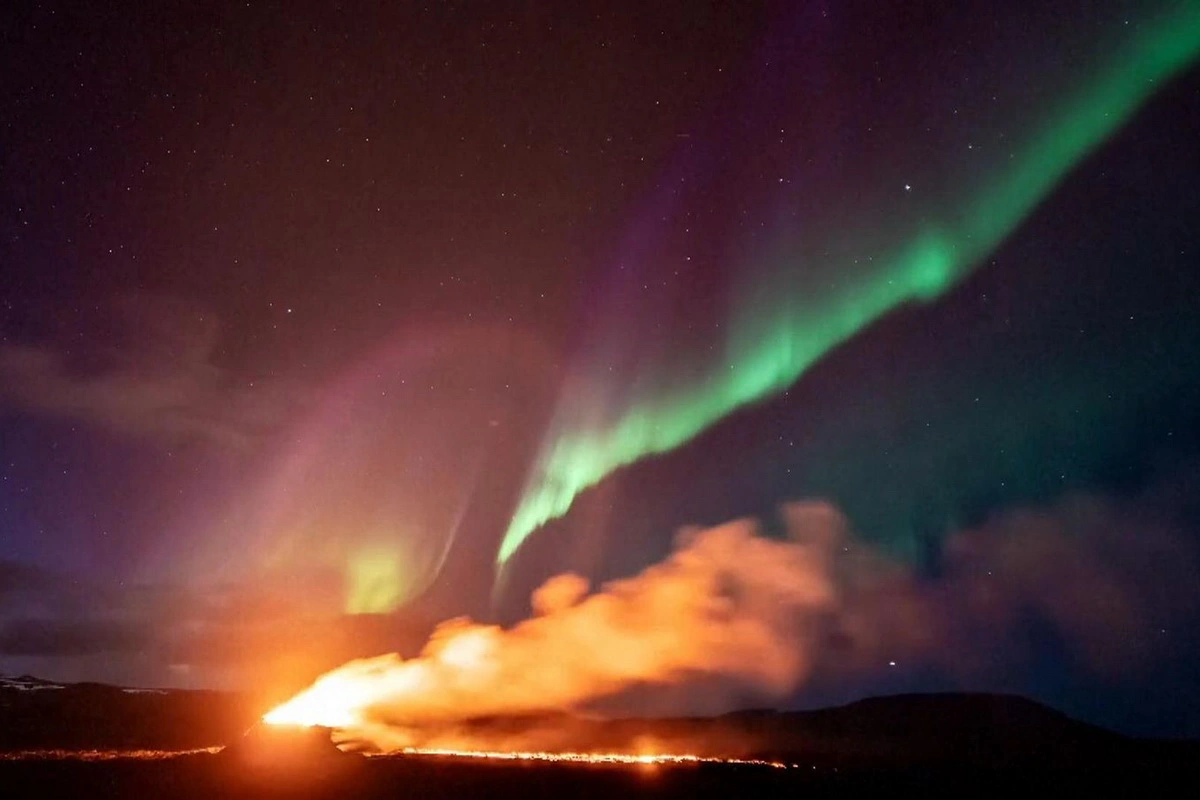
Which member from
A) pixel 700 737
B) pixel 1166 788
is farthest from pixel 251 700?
pixel 1166 788

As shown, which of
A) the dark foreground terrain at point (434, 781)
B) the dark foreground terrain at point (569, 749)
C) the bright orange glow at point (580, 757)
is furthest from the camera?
the bright orange glow at point (580, 757)

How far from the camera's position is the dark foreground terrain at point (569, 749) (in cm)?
4234

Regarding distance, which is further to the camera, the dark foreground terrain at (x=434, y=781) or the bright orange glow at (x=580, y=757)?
the bright orange glow at (x=580, y=757)

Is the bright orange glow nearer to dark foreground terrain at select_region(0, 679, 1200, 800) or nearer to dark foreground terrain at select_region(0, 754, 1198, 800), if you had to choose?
dark foreground terrain at select_region(0, 679, 1200, 800)

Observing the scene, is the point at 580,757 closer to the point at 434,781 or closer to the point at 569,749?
the point at 569,749

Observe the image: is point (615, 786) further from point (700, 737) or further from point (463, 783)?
point (700, 737)

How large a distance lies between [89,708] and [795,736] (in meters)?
86.7

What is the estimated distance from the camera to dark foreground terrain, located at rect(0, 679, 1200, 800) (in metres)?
42.3

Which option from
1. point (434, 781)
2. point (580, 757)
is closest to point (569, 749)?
point (580, 757)

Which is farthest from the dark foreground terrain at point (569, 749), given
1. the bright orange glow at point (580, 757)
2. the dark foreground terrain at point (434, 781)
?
the bright orange glow at point (580, 757)

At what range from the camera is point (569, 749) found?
210ft

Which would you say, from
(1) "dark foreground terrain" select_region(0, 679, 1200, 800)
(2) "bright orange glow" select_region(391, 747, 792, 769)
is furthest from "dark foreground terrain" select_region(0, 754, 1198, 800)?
(2) "bright orange glow" select_region(391, 747, 792, 769)

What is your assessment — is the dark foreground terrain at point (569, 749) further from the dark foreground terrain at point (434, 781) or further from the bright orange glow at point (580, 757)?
the bright orange glow at point (580, 757)

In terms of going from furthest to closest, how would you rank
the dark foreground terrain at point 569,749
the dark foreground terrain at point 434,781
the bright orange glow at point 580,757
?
1. the bright orange glow at point 580,757
2. the dark foreground terrain at point 569,749
3. the dark foreground terrain at point 434,781
